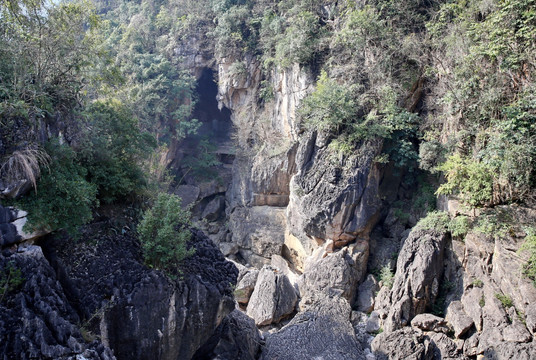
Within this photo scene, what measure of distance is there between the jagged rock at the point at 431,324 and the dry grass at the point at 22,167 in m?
11.2

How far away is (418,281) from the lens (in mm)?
12383

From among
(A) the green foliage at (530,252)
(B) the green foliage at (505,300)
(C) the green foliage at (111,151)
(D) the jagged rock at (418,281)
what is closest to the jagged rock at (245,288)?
(D) the jagged rock at (418,281)

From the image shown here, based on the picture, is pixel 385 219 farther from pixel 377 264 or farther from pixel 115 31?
pixel 115 31

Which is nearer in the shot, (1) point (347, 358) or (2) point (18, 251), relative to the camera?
(2) point (18, 251)

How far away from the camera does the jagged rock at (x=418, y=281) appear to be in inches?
484

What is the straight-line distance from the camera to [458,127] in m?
13.1

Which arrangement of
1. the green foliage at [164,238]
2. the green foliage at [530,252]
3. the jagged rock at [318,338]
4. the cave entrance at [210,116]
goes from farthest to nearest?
the cave entrance at [210,116]
the jagged rock at [318,338]
the green foliage at [530,252]
the green foliage at [164,238]

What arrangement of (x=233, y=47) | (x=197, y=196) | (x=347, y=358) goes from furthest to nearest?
(x=197, y=196) < (x=233, y=47) < (x=347, y=358)

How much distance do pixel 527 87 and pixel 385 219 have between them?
278 inches

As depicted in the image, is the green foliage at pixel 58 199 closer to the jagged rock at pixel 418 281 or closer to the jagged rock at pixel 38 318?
the jagged rock at pixel 38 318

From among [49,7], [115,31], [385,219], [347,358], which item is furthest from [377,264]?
[115,31]

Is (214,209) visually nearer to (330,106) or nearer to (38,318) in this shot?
(330,106)

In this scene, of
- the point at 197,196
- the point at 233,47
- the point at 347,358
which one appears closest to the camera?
the point at 347,358

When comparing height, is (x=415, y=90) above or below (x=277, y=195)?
above
